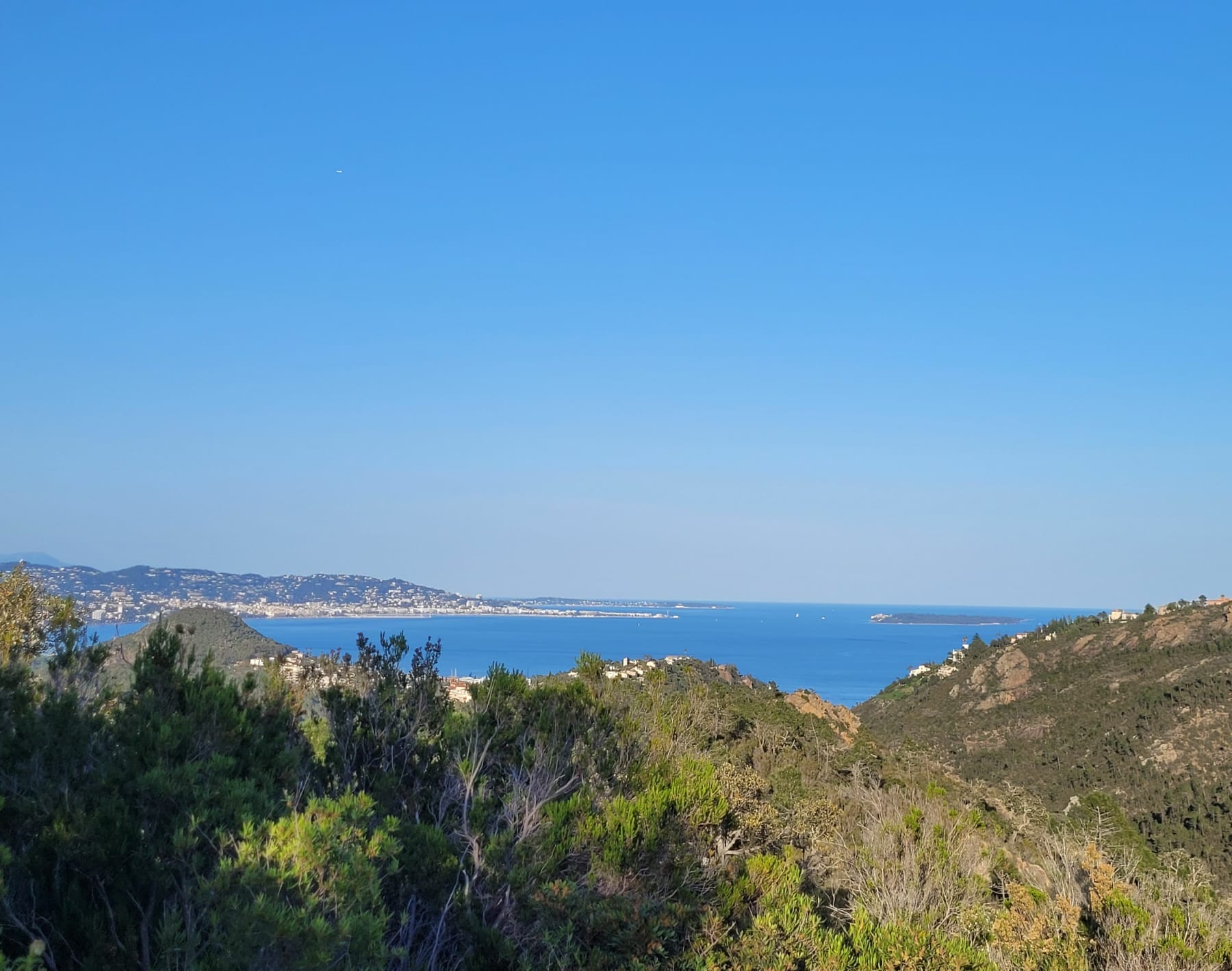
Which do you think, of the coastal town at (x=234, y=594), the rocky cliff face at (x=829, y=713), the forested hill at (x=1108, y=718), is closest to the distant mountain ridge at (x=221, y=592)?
the coastal town at (x=234, y=594)

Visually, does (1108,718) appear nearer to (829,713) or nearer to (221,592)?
(829,713)

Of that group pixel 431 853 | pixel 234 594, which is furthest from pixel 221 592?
pixel 431 853

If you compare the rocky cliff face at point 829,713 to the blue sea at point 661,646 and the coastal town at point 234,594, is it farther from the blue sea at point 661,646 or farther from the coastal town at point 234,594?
the blue sea at point 661,646

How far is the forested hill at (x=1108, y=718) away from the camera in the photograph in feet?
104

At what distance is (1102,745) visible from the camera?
3925cm

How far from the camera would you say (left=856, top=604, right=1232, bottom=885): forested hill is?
104 ft

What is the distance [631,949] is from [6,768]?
3.99m

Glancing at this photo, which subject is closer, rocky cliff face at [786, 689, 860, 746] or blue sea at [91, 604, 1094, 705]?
rocky cliff face at [786, 689, 860, 746]

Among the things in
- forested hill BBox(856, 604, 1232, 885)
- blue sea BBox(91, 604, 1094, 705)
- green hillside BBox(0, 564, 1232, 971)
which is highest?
green hillside BBox(0, 564, 1232, 971)

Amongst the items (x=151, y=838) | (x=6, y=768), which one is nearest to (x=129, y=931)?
(x=151, y=838)

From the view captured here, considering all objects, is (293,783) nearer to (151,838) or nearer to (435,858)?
(435,858)

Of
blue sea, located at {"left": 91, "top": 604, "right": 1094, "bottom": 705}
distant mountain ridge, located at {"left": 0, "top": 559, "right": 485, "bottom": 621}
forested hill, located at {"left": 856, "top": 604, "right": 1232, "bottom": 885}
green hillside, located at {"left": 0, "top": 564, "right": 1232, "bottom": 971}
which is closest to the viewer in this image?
green hillside, located at {"left": 0, "top": 564, "right": 1232, "bottom": 971}

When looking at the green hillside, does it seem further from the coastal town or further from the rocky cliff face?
the rocky cliff face

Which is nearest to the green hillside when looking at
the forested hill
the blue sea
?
the forested hill
